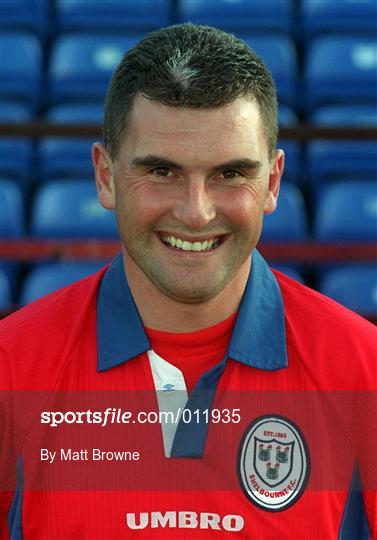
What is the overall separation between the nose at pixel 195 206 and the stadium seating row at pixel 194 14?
2386 millimetres

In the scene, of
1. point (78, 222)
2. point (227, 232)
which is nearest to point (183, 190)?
point (227, 232)

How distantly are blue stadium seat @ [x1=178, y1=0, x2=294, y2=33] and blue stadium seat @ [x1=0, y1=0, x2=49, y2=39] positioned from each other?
55 centimetres

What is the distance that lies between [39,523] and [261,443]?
0.34m

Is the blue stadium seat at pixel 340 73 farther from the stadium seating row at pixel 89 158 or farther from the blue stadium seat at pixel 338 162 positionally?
the blue stadium seat at pixel 338 162

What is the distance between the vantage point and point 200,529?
4.49 ft

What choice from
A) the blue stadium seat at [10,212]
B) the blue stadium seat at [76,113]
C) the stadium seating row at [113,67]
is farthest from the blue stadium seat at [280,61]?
the blue stadium seat at [10,212]

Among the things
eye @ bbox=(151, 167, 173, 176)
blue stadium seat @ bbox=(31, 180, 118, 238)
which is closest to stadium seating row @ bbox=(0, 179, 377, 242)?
blue stadium seat @ bbox=(31, 180, 118, 238)

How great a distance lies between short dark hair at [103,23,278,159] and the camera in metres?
1.32

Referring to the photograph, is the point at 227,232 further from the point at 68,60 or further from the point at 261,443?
the point at 68,60

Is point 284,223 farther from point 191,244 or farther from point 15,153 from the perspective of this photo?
point 191,244

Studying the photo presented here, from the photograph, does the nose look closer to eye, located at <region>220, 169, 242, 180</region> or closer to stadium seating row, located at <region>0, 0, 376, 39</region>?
eye, located at <region>220, 169, 242, 180</region>

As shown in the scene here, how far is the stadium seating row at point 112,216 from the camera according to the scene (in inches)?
119

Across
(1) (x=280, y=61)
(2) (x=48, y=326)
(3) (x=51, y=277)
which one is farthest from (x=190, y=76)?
(1) (x=280, y=61)

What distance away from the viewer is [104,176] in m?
1.49
